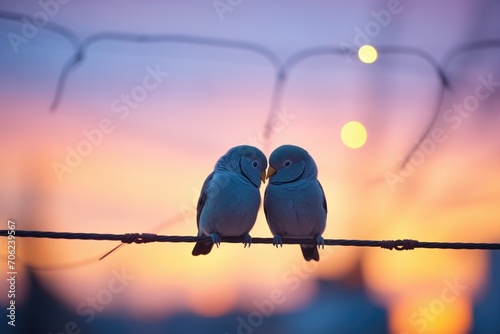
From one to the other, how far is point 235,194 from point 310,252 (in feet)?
4.12

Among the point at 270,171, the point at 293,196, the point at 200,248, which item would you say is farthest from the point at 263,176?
the point at 200,248

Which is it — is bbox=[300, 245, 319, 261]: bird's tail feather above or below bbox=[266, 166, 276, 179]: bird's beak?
below

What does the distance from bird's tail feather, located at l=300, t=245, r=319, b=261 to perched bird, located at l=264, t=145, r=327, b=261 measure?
381 mm

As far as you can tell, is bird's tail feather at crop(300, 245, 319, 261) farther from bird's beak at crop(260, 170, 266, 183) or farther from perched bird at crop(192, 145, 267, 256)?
bird's beak at crop(260, 170, 266, 183)

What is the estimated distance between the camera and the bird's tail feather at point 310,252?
262 inches

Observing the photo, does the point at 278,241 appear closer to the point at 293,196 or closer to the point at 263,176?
the point at 293,196

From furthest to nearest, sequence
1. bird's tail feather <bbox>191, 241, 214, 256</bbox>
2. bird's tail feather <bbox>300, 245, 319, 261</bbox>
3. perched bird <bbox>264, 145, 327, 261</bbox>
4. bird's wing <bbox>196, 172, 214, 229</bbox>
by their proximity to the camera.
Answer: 1. bird's tail feather <bbox>300, 245, 319, 261</bbox>
2. bird's tail feather <bbox>191, 241, 214, 256</bbox>
3. bird's wing <bbox>196, 172, 214, 229</bbox>
4. perched bird <bbox>264, 145, 327, 261</bbox>

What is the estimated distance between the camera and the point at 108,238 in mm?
4484

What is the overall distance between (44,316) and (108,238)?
7.18 meters

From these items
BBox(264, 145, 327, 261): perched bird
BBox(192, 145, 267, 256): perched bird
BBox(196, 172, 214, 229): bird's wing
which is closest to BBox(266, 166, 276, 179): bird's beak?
BBox(264, 145, 327, 261): perched bird

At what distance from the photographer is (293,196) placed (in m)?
6.13

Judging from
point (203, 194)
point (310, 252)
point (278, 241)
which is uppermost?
point (203, 194)

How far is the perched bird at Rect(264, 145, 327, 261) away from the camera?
6.12 m

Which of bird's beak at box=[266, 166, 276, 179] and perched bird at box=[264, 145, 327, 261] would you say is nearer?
perched bird at box=[264, 145, 327, 261]
